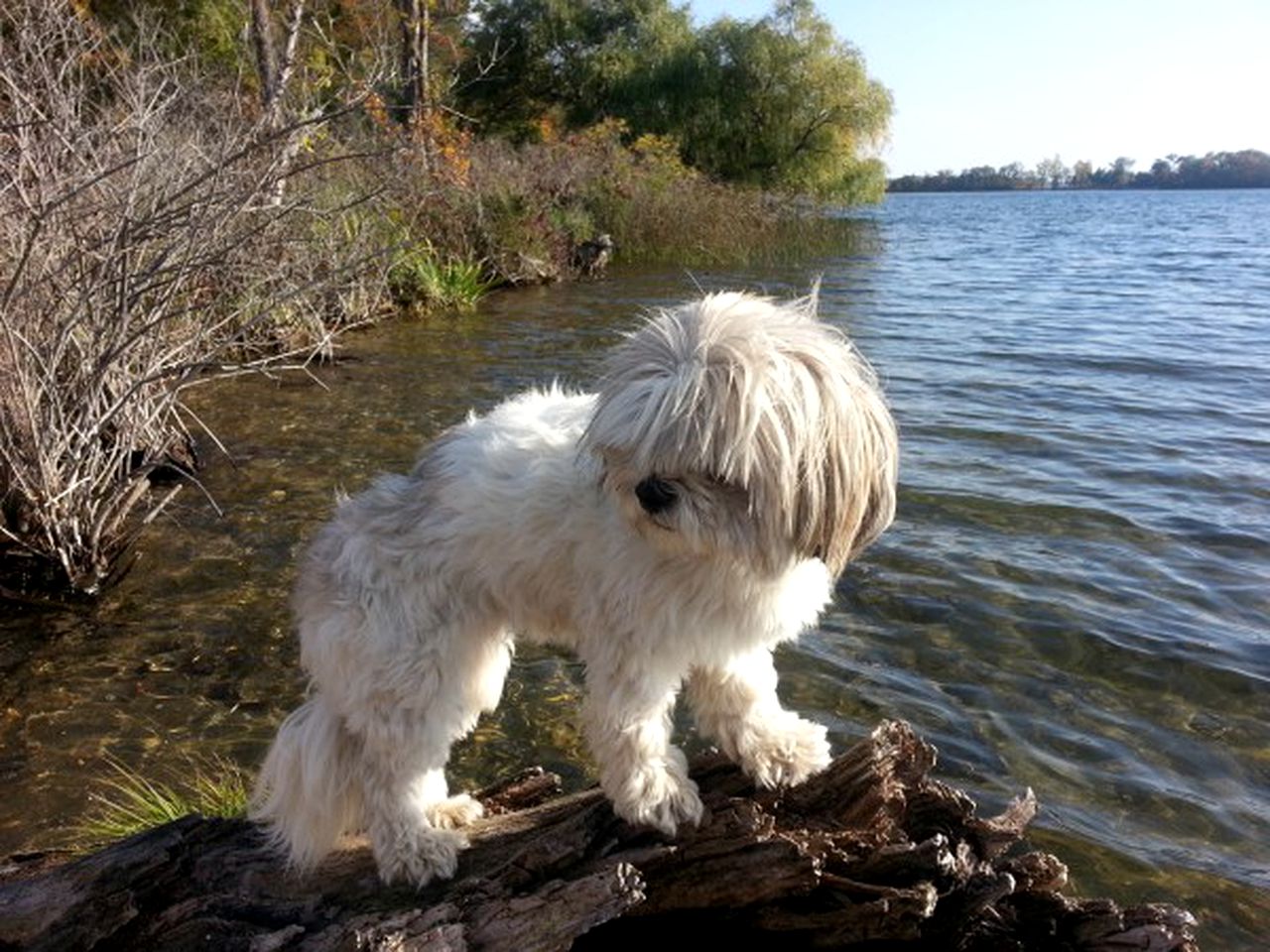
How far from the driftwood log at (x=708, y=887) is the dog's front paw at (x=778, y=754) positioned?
2.0 inches

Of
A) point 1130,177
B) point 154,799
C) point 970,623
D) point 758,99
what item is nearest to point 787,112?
point 758,99

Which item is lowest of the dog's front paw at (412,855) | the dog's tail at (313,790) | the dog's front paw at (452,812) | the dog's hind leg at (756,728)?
the dog's front paw at (452,812)

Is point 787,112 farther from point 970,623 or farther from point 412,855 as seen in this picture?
point 412,855

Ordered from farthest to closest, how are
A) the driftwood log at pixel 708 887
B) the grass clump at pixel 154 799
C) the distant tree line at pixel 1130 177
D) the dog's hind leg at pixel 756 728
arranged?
the distant tree line at pixel 1130 177 → the grass clump at pixel 154 799 → the dog's hind leg at pixel 756 728 → the driftwood log at pixel 708 887

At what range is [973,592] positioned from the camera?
260 inches

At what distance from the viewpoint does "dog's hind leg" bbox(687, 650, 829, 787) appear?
10.4 feet

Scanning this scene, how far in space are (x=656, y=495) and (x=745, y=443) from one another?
0.85ft

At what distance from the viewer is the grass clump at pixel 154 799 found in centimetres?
417

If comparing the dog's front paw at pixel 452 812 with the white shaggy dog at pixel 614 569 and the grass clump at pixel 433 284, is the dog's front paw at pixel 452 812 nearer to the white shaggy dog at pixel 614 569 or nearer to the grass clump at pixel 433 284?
the white shaggy dog at pixel 614 569

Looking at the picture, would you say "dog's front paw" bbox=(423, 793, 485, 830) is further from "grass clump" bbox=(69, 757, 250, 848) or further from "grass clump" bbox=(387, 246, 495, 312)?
"grass clump" bbox=(387, 246, 495, 312)

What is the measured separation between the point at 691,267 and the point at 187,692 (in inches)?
766

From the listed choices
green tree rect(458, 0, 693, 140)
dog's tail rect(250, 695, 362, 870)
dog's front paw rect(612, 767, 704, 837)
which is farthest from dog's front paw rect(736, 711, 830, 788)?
green tree rect(458, 0, 693, 140)

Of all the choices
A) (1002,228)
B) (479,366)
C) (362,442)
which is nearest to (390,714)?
(362,442)

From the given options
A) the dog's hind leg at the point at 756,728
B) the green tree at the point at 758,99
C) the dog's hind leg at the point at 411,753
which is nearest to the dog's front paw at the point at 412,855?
the dog's hind leg at the point at 411,753
